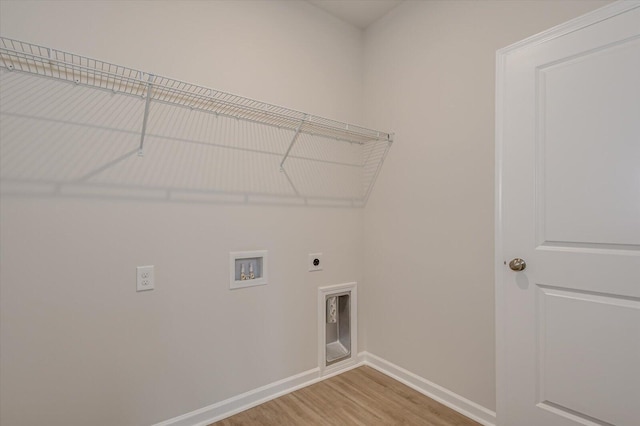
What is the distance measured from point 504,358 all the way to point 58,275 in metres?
2.19

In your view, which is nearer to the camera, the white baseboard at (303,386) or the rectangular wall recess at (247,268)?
the white baseboard at (303,386)

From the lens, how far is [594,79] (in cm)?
137

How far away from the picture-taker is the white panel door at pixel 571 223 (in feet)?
4.25

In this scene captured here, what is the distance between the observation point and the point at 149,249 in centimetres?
166

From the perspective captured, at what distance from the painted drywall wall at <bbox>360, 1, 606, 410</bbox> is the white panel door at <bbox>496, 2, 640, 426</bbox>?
118mm

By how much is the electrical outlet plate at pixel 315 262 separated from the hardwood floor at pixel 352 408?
788 mm

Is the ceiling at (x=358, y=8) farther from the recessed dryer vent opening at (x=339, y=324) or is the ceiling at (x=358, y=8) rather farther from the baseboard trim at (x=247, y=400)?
the baseboard trim at (x=247, y=400)

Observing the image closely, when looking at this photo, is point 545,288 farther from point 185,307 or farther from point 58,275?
point 58,275

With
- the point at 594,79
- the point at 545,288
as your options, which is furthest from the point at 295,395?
the point at 594,79

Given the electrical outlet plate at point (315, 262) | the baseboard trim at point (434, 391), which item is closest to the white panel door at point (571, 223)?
the baseboard trim at point (434, 391)

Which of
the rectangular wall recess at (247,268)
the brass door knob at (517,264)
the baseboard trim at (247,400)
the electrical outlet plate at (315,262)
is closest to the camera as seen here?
the brass door knob at (517,264)

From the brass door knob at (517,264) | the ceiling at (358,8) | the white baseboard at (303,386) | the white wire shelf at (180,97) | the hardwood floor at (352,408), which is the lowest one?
the hardwood floor at (352,408)

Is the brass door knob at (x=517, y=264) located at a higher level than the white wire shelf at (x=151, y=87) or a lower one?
lower

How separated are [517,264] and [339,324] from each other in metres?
1.39
